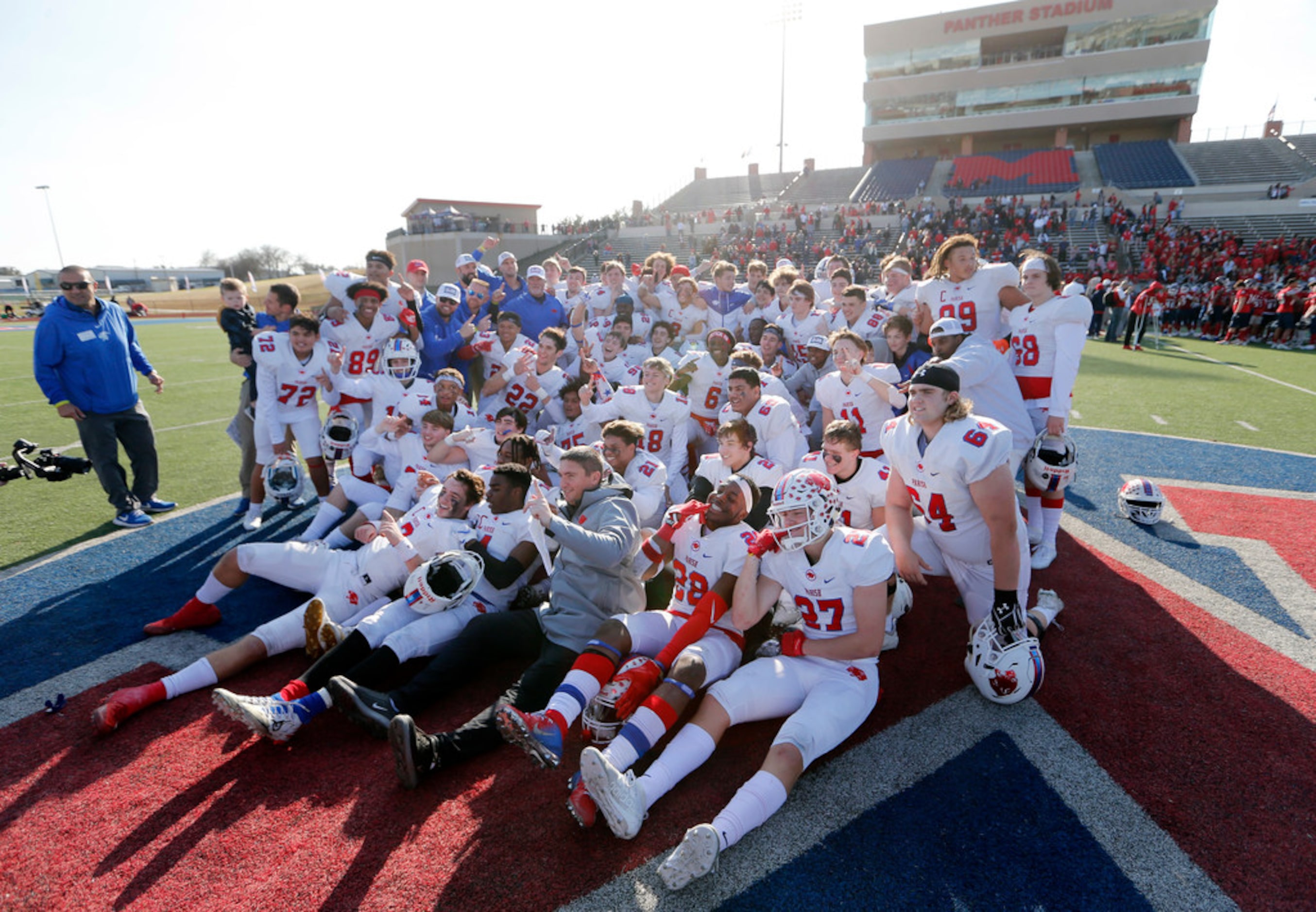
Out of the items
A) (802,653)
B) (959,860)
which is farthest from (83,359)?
(959,860)

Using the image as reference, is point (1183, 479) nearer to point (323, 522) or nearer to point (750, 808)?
point (750, 808)

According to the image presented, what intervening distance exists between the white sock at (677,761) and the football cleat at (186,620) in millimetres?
3748

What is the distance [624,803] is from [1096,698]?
2.99 m

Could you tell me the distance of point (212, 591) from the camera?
4863mm

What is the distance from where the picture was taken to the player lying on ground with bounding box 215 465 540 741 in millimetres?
3605

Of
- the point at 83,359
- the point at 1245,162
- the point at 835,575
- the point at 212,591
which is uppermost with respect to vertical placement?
the point at 1245,162

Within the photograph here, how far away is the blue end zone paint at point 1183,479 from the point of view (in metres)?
5.41

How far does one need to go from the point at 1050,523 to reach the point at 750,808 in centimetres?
420

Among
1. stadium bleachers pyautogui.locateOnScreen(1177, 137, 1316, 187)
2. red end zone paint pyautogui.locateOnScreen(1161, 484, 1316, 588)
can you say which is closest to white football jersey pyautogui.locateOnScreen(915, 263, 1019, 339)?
red end zone paint pyautogui.locateOnScreen(1161, 484, 1316, 588)

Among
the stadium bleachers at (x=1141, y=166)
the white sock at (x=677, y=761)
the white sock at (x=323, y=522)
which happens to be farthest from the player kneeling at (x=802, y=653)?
the stadium bleachers at (x=1141, y=166)

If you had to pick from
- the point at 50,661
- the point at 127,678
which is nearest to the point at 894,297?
the point at 127,678

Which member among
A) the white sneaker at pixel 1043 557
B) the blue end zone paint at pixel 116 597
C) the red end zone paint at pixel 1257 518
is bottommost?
the red end zone paint at pixel 1257 518

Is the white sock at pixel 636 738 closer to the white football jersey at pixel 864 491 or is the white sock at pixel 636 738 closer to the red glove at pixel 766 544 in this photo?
the red glove at pixel 766 544

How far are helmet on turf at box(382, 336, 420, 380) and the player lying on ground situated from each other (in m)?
2.70
